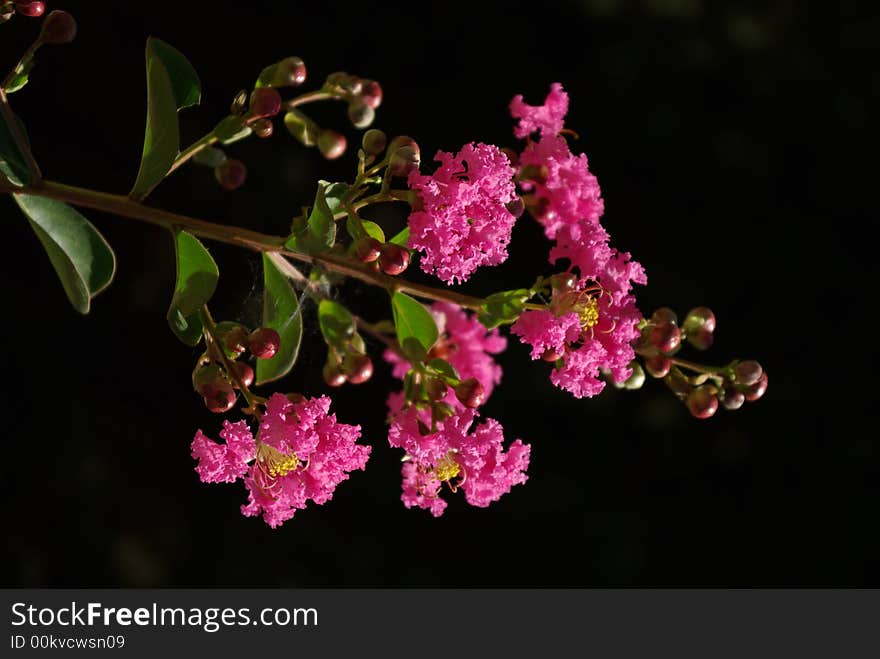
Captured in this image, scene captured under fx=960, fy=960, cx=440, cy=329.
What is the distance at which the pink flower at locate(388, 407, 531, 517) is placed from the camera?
1.11 m

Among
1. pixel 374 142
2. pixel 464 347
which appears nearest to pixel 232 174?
pixel 374 142

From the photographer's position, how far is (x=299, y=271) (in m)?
1.22

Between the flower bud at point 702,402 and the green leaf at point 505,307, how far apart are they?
9.9 inches

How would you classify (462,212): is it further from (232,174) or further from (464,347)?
(464,347)

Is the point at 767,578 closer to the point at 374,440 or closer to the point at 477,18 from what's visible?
the point at 374,440

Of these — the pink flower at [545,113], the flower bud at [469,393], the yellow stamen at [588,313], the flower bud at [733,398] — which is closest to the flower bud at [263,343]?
the flower bud at [469,393]

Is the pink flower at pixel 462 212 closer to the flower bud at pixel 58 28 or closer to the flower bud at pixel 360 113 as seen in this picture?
the flower bud at pixel 360 113

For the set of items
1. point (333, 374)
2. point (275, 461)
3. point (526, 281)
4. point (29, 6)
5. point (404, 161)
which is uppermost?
point (526, 281)

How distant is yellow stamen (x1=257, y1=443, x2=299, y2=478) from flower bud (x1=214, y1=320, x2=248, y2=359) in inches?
4.4

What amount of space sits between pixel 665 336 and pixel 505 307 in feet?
0.62

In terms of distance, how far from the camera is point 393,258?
1030mm

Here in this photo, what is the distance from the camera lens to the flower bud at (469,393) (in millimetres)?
1110

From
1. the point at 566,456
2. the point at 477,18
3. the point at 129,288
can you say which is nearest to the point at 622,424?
the point at 566,456

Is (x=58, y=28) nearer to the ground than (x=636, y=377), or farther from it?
farther from it
